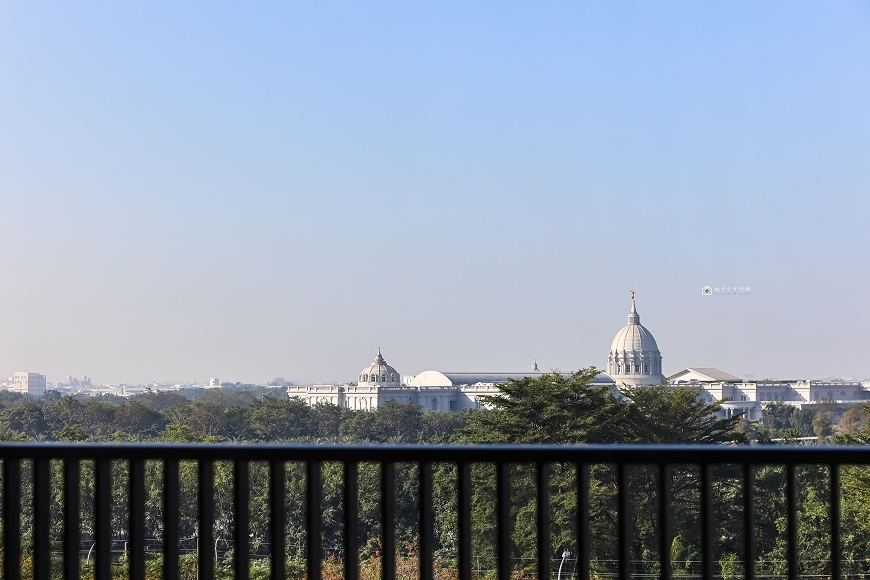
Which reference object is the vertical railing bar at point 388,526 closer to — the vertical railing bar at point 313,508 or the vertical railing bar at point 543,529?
the vertical railing bar at point 313,508

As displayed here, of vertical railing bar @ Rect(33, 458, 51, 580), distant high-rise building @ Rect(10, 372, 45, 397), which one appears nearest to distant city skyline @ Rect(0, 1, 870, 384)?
distant high-rise building @ Rect(10, 372, 45, 397)

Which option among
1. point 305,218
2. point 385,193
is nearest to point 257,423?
point 305,218

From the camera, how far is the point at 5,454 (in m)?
1.88

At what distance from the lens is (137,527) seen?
1.92m

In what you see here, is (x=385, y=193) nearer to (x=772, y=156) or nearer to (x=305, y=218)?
(x=305, y=218)

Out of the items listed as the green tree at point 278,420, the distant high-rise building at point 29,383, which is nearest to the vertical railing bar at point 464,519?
the green tree at point 278,420

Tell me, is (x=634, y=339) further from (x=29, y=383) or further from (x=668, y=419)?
(x=668, y=419)

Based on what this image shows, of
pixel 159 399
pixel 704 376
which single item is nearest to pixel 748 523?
pixel 159 399

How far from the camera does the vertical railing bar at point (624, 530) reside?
1.80 metres

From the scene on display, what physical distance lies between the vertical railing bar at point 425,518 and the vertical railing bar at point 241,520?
33 centimetres

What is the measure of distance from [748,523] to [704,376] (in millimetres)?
75091

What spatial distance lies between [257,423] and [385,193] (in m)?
14.9

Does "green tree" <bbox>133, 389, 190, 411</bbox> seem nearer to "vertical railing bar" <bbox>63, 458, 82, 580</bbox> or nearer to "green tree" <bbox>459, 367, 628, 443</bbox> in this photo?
"green tree" <bbox>459, 367, 628, 443</bbox>

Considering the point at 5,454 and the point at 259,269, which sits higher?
the point at 259,269
